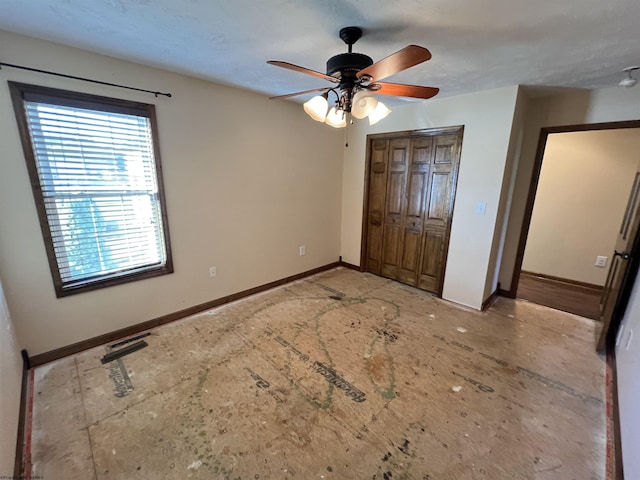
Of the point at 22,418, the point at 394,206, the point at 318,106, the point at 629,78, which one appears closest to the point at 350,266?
the point at 394,206

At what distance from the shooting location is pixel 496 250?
10.2ft

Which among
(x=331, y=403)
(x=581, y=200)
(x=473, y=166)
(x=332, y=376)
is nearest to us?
(x=331, y=403)

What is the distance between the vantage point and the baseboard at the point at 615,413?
56.1 inches

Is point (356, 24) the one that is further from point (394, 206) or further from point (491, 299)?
point (491, 299)

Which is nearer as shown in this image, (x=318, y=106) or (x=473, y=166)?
(x=318, y=106)

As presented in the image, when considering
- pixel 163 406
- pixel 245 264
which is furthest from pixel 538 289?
pixel 163 406

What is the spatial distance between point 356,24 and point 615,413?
9.50 feet

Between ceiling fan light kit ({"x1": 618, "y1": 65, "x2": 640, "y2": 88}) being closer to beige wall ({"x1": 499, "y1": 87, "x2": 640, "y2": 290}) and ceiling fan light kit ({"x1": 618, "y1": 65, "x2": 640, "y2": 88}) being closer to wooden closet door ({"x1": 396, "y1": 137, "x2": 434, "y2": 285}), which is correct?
beige wall ({"x1": 499, "y1": 87, "x2": 640, "y2": 290})

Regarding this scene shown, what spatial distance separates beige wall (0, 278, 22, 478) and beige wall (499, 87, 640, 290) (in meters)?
4.33

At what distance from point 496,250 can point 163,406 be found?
11.3 ft

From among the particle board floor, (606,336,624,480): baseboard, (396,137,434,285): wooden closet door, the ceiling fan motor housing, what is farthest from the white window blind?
(606,336,624,480): baseboard

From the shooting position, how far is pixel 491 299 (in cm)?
333

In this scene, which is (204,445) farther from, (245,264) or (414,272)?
(414,272)

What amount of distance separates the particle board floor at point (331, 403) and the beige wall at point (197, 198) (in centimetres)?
40
